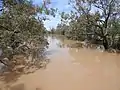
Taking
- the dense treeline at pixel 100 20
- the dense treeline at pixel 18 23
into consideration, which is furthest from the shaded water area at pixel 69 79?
the dense treeline at pixel 100 20

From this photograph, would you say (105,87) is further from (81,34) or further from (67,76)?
(81,34)

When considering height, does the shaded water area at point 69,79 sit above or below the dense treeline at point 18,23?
below

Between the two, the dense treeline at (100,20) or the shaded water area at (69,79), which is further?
the dense treeline at (100,20)

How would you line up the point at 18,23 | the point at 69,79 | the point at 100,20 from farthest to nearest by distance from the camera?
1. the point at 100,20
2. the point at 69,79
3. the point at 18,23

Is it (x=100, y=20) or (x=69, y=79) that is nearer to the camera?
(x=69, y=79)

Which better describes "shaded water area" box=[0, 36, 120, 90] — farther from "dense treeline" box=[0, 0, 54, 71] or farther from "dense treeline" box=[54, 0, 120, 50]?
"dense treeline" box=[54, 0, 120, 50]

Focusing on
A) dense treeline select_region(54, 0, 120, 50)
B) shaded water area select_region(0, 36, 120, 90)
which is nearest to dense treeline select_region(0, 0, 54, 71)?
shaded water area select_region(0, 36, 120, 90)

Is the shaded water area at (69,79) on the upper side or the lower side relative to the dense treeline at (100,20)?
lower

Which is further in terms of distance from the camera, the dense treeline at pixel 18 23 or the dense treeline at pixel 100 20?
the dense treeline at pixel 100 20

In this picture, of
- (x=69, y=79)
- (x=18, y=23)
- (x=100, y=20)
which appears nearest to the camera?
(x=18, y=23)

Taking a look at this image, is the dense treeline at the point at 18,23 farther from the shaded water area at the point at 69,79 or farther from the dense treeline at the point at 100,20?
the dense treeline at the point at 100,20

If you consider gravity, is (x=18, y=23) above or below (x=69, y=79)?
above

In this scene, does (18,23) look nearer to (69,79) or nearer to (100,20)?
(69,79)

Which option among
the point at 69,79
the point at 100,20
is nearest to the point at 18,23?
the point at 69,79
